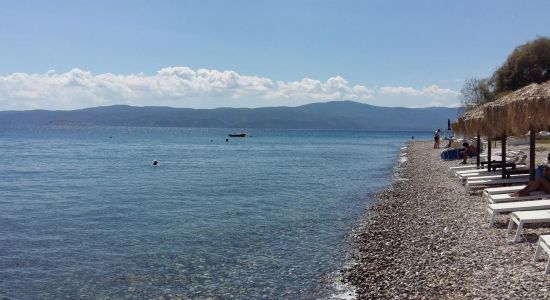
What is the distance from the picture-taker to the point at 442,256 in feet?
32.0

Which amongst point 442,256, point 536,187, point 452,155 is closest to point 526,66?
point 452,155

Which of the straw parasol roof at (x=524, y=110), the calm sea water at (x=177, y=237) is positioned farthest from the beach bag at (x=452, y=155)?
the straw parasol roof at (x=524, y=110)

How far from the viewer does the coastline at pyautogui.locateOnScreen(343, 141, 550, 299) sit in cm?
768

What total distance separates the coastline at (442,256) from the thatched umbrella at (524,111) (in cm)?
251

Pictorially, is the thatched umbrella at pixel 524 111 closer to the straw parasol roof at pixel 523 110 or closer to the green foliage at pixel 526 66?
the straw parasol roof at pixel 523 110

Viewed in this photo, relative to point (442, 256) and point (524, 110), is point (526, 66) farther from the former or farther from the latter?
point (442, 256)

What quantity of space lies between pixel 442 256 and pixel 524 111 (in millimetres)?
5238

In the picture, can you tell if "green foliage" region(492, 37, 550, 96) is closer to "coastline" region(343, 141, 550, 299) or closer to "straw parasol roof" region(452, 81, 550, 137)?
"straw parasol roof" region(452, 81, 550, 137)

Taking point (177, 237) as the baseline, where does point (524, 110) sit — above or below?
above

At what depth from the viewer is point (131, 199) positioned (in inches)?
872

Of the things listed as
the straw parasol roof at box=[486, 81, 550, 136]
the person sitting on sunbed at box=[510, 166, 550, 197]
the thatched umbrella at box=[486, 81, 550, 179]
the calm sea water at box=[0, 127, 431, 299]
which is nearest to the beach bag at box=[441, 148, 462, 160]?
the calm sea water at box=[0, 127, 431, 299]

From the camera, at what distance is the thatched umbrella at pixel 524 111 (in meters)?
12.3

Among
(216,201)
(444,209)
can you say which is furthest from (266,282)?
(216,201)

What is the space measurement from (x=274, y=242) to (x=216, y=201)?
8368 mm
